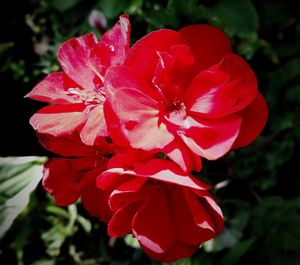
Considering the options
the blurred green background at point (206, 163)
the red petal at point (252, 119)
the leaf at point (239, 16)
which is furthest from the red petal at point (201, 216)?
the leaf at point (239, 16)

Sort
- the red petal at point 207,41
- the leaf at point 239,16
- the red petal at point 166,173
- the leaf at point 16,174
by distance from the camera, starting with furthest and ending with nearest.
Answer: the leaf at point 239,16
the leaf at point 16,174
the red petal at point 207,41
the red petal at point 166,173

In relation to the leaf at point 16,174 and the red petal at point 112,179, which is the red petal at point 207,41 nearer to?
the red petal at point 112,179

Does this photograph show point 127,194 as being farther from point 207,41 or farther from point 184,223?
point 207,41

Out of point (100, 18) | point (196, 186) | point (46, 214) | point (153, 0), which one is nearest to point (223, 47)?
point (196, 186)

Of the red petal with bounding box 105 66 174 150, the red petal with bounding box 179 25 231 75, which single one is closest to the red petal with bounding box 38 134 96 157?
the red petal with bounding box 105 66 174 150

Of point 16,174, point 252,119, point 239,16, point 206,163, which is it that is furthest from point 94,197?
point 239,16
